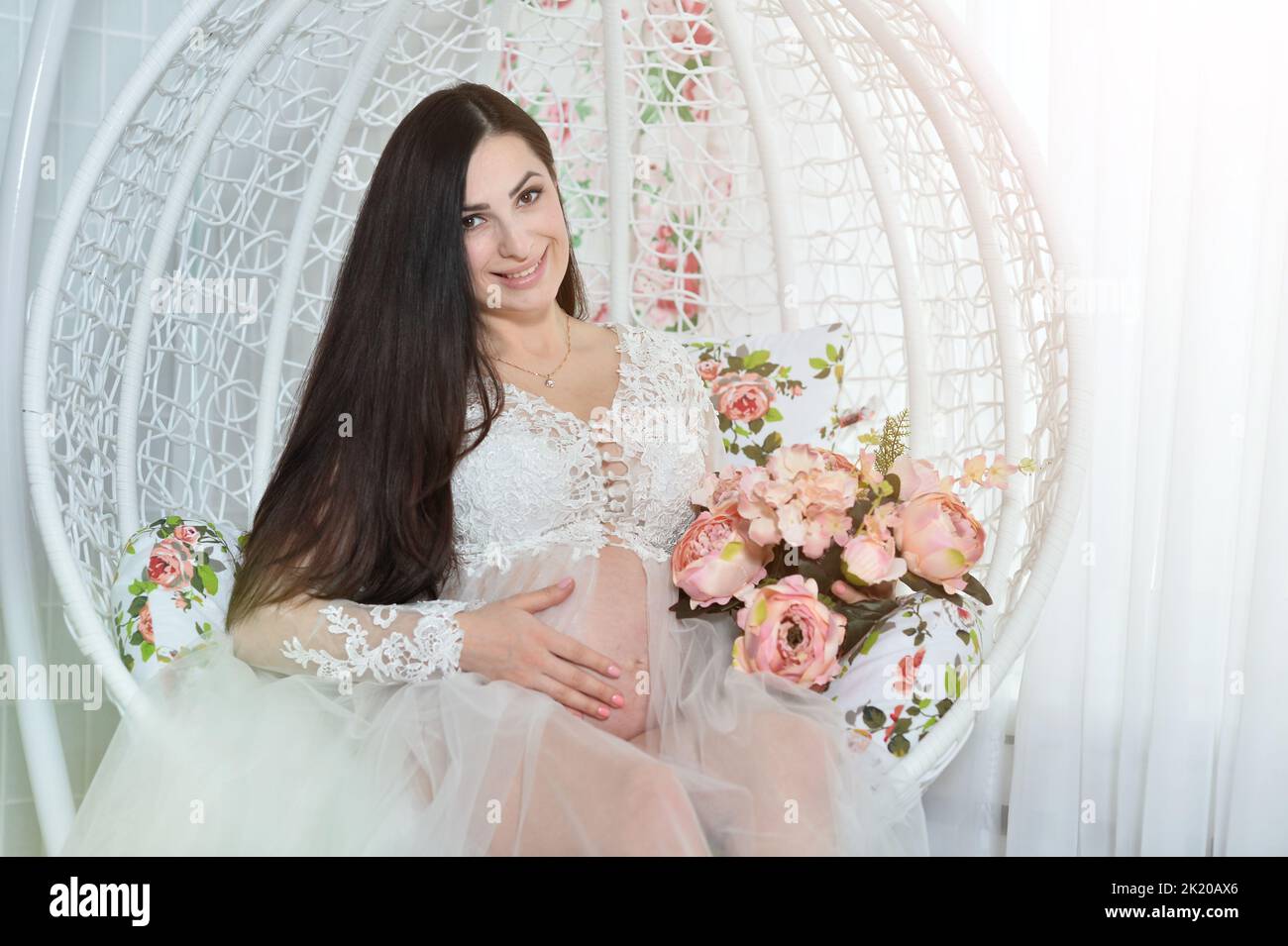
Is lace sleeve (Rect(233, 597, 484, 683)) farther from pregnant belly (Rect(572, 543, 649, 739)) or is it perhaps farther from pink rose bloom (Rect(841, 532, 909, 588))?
pink rose bloom (Rect(841, 532, 909, 588))

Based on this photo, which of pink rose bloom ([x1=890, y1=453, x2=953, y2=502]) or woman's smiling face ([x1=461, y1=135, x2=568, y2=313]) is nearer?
pink rose bloom ([x1=890, y1=453, x2=953, y2=502])

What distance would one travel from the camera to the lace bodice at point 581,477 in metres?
1.77

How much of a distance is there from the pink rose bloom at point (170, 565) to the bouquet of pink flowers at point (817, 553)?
752mm

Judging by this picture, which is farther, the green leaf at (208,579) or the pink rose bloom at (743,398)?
the pink rose bloom at (743,398)

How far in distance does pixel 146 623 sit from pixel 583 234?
1.57 m

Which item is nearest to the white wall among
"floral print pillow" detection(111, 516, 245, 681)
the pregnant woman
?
"floral print pillow" detection(111, 516, 245, 681)

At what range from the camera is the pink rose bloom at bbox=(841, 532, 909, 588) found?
1633mm

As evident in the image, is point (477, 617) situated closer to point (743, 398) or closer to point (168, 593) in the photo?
point (168, 593)

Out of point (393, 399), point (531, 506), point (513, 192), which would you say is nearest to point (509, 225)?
point (513, 192)

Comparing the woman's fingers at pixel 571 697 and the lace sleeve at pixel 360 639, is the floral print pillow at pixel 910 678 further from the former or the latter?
the lace sleeve at pixel 360 639

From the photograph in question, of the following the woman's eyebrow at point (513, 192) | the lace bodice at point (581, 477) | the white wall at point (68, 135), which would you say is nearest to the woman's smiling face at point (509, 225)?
the woman's eyebrow at point (513, 192)

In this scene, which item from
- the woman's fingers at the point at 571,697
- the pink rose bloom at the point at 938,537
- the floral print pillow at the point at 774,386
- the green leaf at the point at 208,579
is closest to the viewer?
the woman's fingers at the point at 571,697

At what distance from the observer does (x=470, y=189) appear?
186 cm

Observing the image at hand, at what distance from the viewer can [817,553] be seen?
5.39ft
